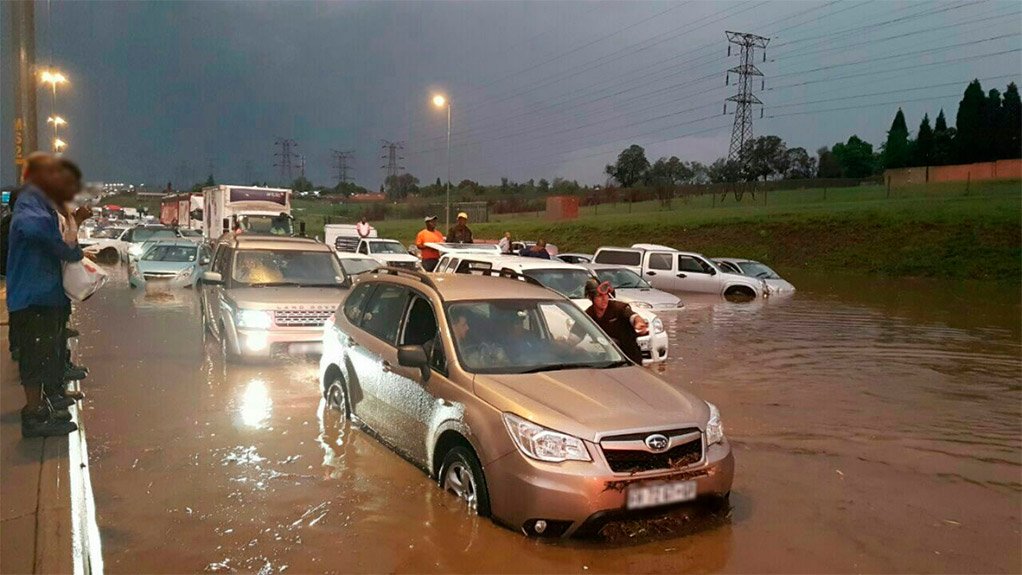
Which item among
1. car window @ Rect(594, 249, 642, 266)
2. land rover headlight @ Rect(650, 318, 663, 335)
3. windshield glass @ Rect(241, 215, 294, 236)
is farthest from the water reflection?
windshield glass @ Rect(241, 215, 294, 236)

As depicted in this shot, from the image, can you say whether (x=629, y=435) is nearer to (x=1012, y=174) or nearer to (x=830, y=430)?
(x=830, y=430)

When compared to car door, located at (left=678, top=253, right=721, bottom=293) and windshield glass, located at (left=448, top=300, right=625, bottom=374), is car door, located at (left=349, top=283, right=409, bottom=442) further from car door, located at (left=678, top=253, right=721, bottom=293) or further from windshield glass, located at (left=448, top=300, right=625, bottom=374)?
car door, located at (left=678, top=253, right=721, bottom=293)

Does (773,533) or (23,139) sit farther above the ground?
(23,139)

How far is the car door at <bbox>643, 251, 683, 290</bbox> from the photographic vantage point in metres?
24.2

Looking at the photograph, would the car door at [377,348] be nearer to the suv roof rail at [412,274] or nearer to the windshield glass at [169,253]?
the suv roof rail at [412,274]

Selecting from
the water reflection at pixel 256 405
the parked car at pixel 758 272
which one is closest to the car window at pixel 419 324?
the water reflection at pixel 256 405

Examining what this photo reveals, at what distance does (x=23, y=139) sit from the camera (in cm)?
106

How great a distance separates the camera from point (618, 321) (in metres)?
7.66

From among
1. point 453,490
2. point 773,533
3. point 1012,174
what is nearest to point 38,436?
point 453,490

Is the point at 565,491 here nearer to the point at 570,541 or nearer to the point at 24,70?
the point at 570,541

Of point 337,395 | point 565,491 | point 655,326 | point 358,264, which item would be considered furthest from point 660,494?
point 358,264

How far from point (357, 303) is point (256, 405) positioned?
199 centimetres

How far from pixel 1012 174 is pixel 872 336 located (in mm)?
35214

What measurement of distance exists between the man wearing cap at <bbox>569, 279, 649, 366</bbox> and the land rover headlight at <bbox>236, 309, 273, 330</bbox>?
4.27 meters
